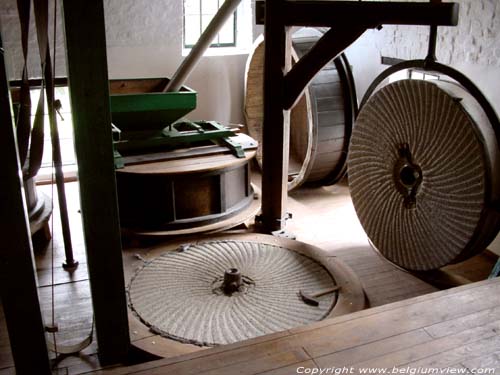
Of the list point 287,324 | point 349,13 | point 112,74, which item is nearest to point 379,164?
point 349,13

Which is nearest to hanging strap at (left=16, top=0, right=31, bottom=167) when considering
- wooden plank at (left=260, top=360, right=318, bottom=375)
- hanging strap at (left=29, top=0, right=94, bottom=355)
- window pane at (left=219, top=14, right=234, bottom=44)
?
hanging strap at (left=29, top=0, right=94, bottom=355)

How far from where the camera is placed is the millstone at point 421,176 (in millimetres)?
2947

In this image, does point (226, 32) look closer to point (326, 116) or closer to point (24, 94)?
point (326, 116)

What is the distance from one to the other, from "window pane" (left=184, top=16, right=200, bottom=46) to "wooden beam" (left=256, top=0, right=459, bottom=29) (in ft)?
7.10

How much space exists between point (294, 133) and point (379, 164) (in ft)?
7.75

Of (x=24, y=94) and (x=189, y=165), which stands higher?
(x=24, y=94)

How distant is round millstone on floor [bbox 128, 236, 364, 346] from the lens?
9.12 ft

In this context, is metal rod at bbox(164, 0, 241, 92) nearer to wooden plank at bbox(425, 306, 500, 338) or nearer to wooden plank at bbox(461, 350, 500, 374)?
wooden plank at bbox(425, 306, 500, 338)

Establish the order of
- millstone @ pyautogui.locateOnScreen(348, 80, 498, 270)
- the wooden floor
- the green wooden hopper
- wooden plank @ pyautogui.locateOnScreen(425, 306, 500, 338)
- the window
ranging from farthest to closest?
the window
the green wooden hopper
millstone @ pyautogui.locateOnScreen(348, 80, 498, 270)
wooden plank @ pyautogui.locateOnScreen(425, 306, 500, 338)
the wooden floor

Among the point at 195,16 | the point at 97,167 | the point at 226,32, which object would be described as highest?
the point at 195,16

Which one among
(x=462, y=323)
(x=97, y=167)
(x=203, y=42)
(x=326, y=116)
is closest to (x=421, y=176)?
(x=462, y=323)

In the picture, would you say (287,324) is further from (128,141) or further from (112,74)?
(112,74)

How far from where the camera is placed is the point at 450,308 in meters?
2.30

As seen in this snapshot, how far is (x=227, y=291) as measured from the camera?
10.2 ft
